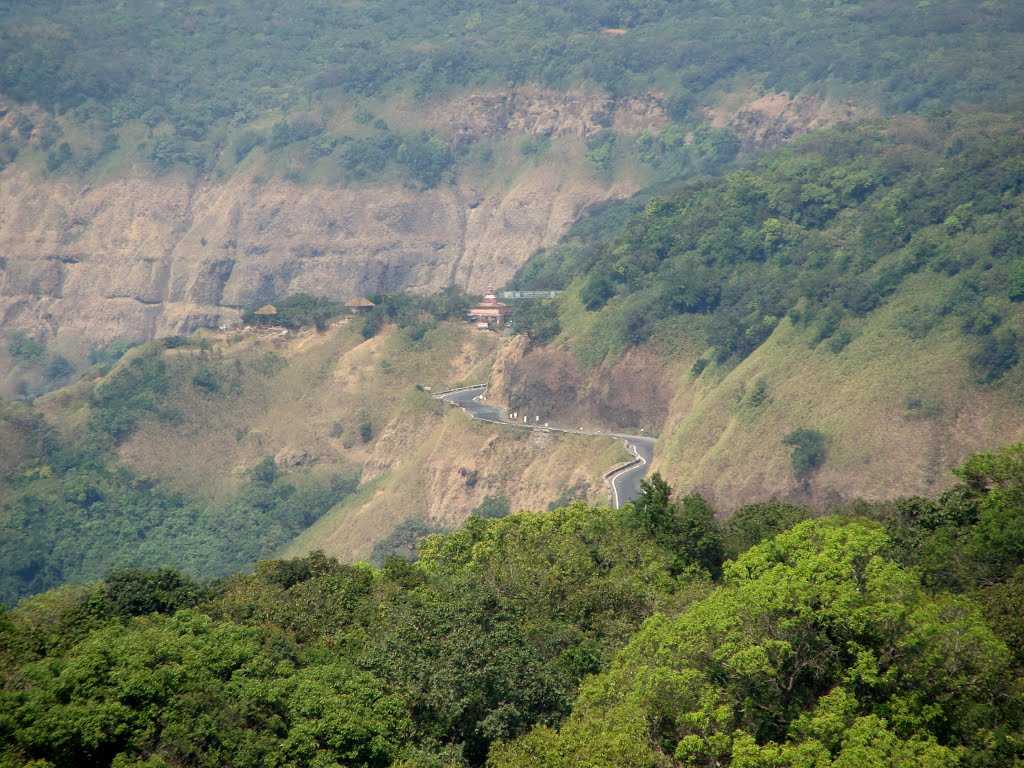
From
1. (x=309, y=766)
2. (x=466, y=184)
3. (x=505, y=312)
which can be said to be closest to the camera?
(x=309, y=766)

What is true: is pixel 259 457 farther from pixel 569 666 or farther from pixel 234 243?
pixel 234 243

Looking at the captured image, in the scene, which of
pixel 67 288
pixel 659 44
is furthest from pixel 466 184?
pixel 67 288

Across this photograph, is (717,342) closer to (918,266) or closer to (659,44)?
(918,266)

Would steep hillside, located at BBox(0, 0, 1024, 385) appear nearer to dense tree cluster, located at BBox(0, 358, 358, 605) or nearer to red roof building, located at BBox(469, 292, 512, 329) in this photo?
red roof building, located at BBox(469, 292, 512, 329)

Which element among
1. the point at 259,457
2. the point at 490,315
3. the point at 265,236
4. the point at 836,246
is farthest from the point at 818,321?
the point at 265,236

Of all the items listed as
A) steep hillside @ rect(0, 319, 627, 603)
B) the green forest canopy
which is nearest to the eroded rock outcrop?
the green forest canopy

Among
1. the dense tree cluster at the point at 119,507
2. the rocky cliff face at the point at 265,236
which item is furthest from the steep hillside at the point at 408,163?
the dense tree cluster at the point at 119,507
